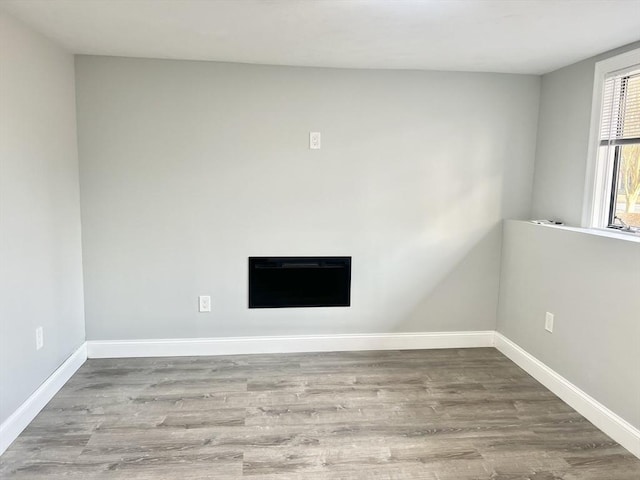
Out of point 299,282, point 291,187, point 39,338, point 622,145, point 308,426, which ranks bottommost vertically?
point 308,426

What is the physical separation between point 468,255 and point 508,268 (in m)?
0.32

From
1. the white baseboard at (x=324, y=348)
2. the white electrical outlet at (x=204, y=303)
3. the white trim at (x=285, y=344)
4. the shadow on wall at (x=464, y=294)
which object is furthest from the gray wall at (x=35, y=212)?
the shadow on wall at (x=464, y=294)

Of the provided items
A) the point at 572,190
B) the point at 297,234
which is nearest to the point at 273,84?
the point at 297,234

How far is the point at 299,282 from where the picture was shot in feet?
11.4

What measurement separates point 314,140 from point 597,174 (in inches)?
75.4

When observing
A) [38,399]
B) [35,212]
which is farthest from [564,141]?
[38,399]

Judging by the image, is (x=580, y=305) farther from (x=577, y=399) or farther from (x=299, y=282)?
(x=299, y=282)

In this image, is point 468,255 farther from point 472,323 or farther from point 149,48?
point 149,48

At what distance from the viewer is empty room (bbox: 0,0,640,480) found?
2248 millimetres

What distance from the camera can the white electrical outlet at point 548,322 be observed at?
299 centimetres

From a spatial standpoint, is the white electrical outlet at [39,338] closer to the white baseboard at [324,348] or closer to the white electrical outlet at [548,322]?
the white baseboard at [324,348]

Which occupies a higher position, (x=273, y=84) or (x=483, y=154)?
(x=273, y=84)

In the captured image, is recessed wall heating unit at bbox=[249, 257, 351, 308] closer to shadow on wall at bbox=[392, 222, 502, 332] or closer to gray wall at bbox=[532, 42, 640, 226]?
shadow on wall at bbox=[392, 222, 502, 332]

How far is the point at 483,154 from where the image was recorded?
3486 millimetres
